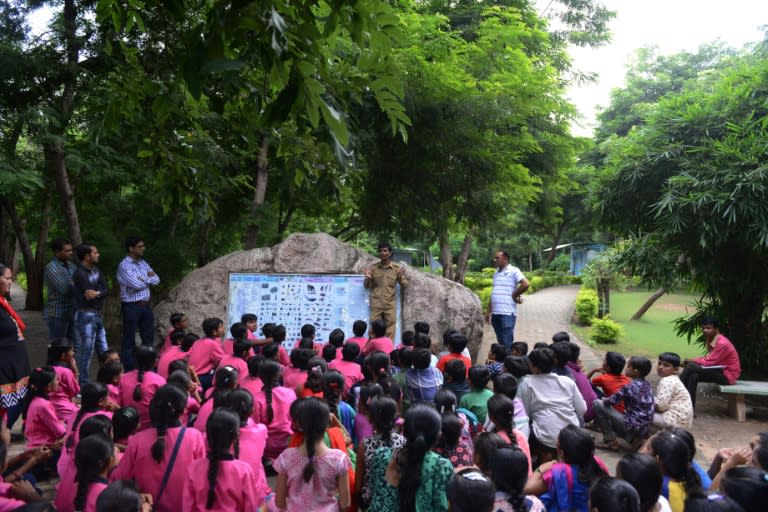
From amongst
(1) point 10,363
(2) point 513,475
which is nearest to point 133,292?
(1) point 10,363

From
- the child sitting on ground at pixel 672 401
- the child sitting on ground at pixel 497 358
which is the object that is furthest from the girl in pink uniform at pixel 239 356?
the child sitting on ground at pixel 672 401

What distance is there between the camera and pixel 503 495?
233 centimetres

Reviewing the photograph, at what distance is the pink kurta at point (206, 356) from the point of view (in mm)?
5070

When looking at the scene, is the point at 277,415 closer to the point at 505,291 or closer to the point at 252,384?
the point at 252,384

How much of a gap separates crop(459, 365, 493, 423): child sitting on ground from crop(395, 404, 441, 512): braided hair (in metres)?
1.34

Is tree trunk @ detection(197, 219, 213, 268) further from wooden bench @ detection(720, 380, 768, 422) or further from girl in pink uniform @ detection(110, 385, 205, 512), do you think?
wooden bench @ detection(720, 380, 768, 422)

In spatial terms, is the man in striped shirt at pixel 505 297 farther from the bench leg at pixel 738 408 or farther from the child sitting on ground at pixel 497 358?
the bench leg at pixel 738 408

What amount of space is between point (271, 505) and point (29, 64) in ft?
22.6

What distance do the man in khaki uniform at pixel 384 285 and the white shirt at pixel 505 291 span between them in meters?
1.25

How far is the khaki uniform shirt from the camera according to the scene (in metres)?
7.25

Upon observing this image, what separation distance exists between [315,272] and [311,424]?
489 centimetres

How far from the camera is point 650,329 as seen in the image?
47.1ft

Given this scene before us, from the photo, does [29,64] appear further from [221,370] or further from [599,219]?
[599,219]

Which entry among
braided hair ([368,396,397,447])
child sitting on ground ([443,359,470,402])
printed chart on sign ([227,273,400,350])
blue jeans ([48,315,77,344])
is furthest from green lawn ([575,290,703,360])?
blue jeans ([48,315,77,344])
